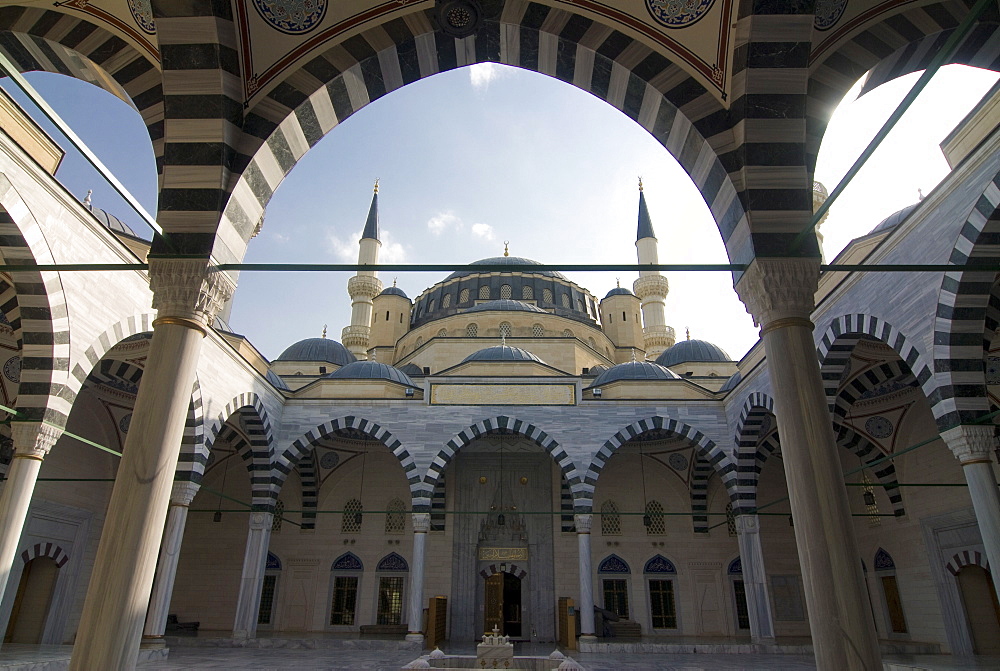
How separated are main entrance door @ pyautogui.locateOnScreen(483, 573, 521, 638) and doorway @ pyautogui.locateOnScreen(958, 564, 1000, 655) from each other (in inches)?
308

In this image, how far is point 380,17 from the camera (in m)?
4.26

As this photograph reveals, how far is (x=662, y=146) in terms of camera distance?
4.59 metres

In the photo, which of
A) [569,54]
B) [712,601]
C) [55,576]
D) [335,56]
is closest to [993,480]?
[569,54]

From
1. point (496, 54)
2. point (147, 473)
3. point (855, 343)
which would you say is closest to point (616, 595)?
point (855, 343)

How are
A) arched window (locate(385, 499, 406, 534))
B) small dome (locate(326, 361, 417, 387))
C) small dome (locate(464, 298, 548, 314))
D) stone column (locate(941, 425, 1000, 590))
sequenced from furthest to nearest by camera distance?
small dome (locate(464, 298, 548, 314)), arched window (locate(385, 499, 406, 534)), small dome (locate(326, 361, 417, 387)), stone column (locate(941, 425, 1000, 590))

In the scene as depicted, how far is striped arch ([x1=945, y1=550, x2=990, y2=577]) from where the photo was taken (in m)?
9.57

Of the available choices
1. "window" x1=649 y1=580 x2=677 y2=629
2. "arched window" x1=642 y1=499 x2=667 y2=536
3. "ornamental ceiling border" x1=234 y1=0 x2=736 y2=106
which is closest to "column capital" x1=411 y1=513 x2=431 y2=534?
"arched window" x1=642 y1=499 x2=667 y2=536

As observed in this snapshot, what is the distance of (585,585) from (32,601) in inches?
345

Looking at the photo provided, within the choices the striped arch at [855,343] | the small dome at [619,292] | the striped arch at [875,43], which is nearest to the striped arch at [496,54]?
the striped arch at [875,43]

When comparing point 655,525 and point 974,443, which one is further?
point 655,525

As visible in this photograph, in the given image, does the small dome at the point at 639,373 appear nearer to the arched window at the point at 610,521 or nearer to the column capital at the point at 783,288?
the arched window at the point at 610,521

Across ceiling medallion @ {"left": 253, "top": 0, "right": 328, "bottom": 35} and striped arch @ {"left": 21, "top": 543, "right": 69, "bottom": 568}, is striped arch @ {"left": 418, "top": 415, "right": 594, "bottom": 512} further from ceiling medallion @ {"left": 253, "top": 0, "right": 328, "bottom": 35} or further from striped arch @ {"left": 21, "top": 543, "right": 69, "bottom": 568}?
ceiling medallion @ {"left": 253, "top": 0, "right": 328, "bottom": 35}

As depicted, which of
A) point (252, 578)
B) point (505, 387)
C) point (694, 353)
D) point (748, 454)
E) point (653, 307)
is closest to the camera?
point (252, 578)

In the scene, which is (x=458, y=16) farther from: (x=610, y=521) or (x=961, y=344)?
(x=610, y=521)
